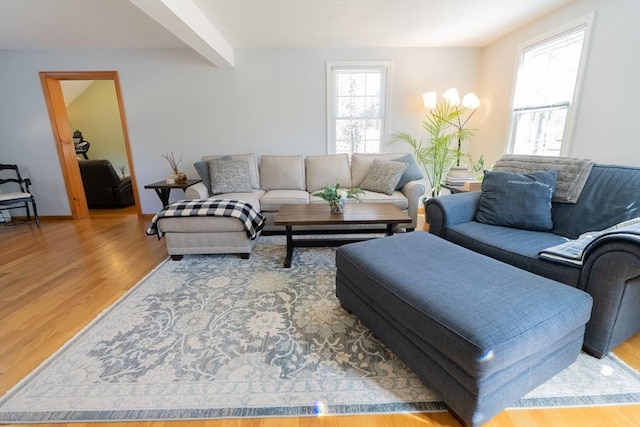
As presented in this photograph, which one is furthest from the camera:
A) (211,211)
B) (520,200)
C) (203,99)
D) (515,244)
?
(203,99)

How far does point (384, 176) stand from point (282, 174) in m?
1.30

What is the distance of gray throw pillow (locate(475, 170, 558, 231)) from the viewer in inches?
76.9

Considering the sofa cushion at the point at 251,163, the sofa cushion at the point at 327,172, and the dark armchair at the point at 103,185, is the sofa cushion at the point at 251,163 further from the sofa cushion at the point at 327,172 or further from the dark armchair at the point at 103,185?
the dark armchair at the point at 103,185

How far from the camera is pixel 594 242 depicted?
1.32m

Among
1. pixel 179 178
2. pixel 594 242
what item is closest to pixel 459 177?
pixel 594 242

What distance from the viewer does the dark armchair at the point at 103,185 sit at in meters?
4.50

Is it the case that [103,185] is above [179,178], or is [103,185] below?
below

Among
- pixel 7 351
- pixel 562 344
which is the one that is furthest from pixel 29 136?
pixel 562 344

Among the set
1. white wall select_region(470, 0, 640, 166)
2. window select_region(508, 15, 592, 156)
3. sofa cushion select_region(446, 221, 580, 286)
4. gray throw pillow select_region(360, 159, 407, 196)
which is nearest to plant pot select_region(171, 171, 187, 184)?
gray throw pillow select_region(360, 159, 407, 196)

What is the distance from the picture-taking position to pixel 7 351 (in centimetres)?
155

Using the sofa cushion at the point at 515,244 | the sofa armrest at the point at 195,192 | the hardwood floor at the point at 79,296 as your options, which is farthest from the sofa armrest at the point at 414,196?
the sofa armrest at the point at 195,192

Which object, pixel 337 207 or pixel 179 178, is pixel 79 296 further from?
pixel 337 207

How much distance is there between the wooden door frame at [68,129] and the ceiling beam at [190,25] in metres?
1.66

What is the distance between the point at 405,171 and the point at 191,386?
293 centimetres
